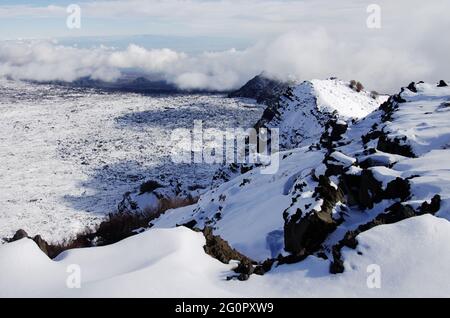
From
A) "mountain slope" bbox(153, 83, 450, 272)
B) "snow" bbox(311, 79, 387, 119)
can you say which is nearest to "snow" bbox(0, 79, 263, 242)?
"mountain slope" bbox(153, 83, 450, 272)

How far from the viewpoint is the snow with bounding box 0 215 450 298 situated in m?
8.40

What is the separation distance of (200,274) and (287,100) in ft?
205

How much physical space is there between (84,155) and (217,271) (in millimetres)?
60070

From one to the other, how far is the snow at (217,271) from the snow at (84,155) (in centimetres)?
2418

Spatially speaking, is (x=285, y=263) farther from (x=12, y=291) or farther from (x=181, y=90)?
(x=181, y=90)

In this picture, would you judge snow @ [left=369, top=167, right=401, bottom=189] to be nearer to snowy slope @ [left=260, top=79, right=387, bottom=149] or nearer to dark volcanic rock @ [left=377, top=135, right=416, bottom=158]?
dark volcanic rock @ [left=377, top=135, right=416, bottom=158]

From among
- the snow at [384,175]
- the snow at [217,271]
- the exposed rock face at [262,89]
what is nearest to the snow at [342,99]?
the exposed rock face at [262,89]

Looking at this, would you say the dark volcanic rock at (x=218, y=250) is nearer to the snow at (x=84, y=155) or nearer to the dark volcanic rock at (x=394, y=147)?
the dark volcanic rock at (x=394, y=147)

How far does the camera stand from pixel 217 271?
32.6 feet

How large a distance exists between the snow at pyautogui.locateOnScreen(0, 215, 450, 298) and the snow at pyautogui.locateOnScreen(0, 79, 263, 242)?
24.2m

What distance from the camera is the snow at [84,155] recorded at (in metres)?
40.2

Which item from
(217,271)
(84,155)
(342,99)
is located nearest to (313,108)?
(342,99)

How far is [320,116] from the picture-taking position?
5738 centimetres
